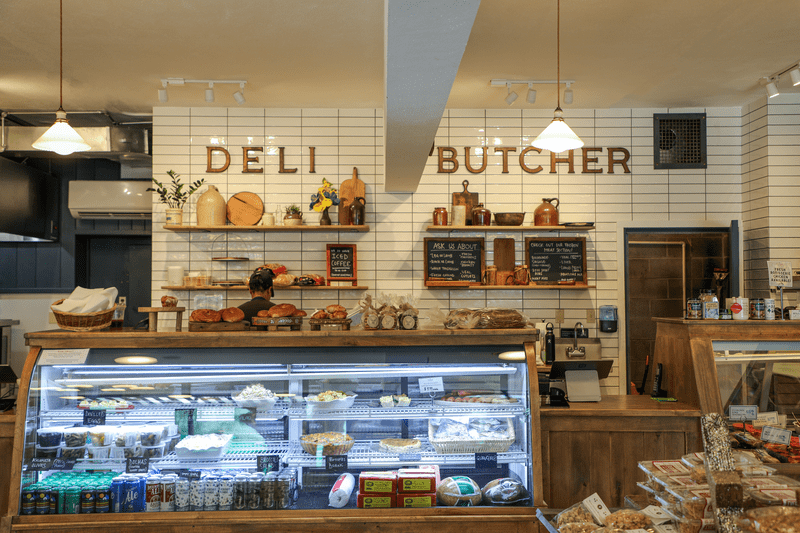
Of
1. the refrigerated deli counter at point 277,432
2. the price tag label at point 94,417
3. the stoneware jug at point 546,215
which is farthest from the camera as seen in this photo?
the stoneware jug at point 546,215

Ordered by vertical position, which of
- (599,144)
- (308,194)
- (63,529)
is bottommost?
(63,529)

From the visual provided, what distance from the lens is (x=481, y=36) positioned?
3.62m

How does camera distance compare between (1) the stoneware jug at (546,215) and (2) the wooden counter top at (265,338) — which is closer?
(2) the wooden counter top at (265,338)

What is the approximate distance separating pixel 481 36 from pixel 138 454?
319 centimetres

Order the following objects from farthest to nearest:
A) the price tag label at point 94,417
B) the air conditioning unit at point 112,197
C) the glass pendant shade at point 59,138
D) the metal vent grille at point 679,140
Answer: the air conditioning unit at point 112,197
the metal vent grille at point 679,140
the glass pendant shade at point 59,138
the price tag label at point 94,417

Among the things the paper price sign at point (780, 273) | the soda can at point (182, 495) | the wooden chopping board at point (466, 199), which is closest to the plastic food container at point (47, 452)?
the soda can at point (182, 495)

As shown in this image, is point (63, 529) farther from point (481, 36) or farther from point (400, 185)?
point (481, 36)

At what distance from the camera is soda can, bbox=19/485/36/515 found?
2572 millimetres

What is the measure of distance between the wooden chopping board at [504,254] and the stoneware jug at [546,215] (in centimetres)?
32

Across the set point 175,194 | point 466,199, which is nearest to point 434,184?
point 466,199

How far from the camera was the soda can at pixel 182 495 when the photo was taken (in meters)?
2.64

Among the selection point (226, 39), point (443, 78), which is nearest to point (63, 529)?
point (443, 78)

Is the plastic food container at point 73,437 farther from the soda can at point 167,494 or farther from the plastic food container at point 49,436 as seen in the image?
the soda can at point 167,494

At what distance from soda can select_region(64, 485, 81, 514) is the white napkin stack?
2.78ft
